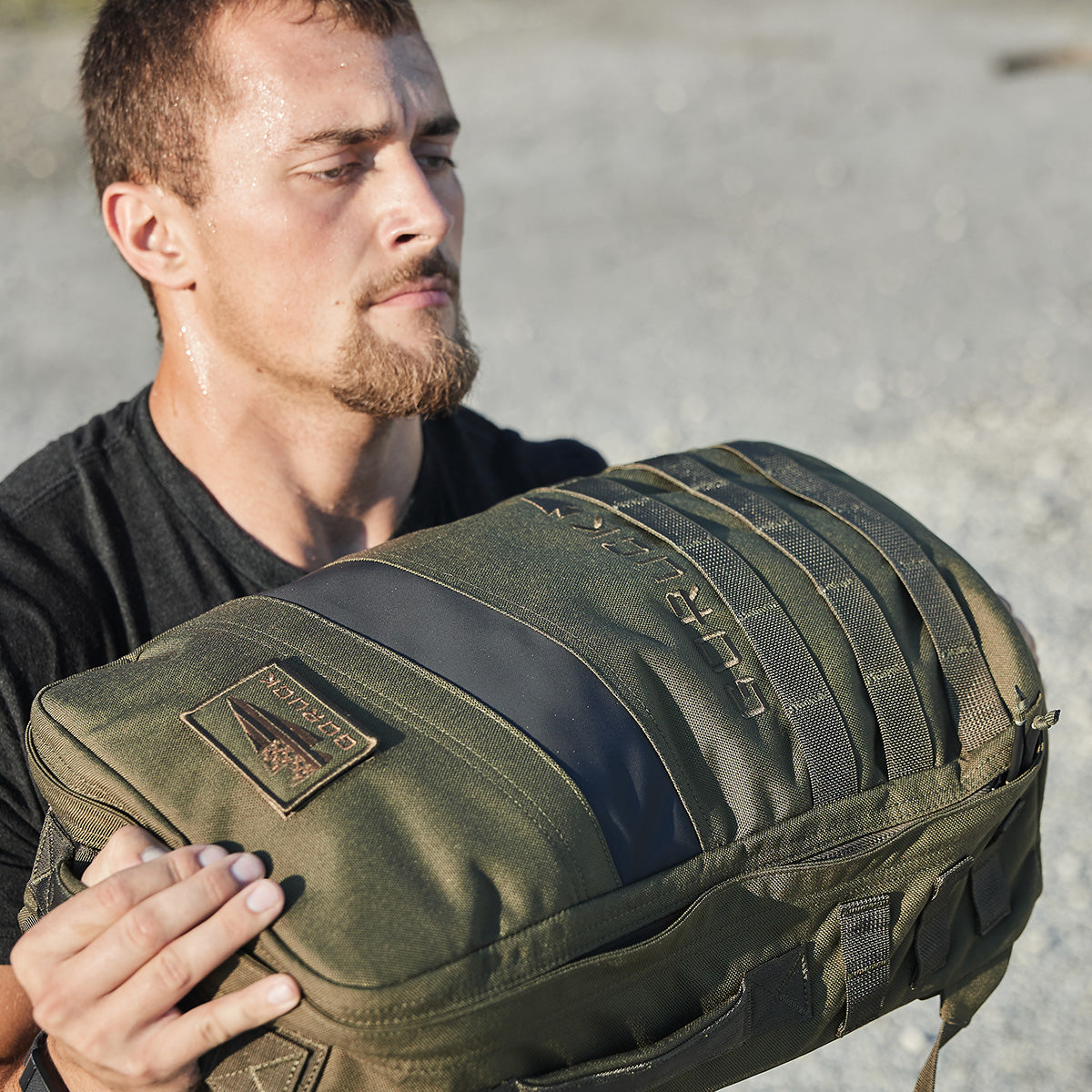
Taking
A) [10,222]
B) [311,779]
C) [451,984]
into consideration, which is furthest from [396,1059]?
[10,222]

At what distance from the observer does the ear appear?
2.09 m

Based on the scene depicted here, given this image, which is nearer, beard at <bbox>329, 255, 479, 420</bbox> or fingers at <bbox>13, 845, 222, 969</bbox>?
fingers at <bbox>13, 845, 222, 969</bbox>

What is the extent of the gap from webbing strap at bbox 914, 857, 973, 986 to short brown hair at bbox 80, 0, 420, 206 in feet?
5.02

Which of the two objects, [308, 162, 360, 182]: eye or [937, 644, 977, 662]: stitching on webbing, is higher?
[308, 162, 360, 182]: eye

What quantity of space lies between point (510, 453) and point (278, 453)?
51cm

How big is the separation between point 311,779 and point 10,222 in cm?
789

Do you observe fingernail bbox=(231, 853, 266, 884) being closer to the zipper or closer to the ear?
the zipper

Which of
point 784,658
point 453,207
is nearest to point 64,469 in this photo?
point 453,207

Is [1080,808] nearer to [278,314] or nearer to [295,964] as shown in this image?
[278,314]

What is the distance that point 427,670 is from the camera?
1.40 metres

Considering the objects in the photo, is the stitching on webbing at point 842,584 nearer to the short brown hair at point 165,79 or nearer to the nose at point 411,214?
the nose at point 411,214

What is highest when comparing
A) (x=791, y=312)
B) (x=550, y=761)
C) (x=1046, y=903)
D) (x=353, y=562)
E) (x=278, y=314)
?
(x=278, y=314)

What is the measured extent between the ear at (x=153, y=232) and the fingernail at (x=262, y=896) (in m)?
1.25

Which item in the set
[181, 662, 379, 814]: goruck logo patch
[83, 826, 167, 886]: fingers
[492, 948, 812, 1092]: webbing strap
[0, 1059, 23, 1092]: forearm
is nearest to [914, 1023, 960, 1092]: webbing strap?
[492, 948, 812, 1092]: webbing strap
